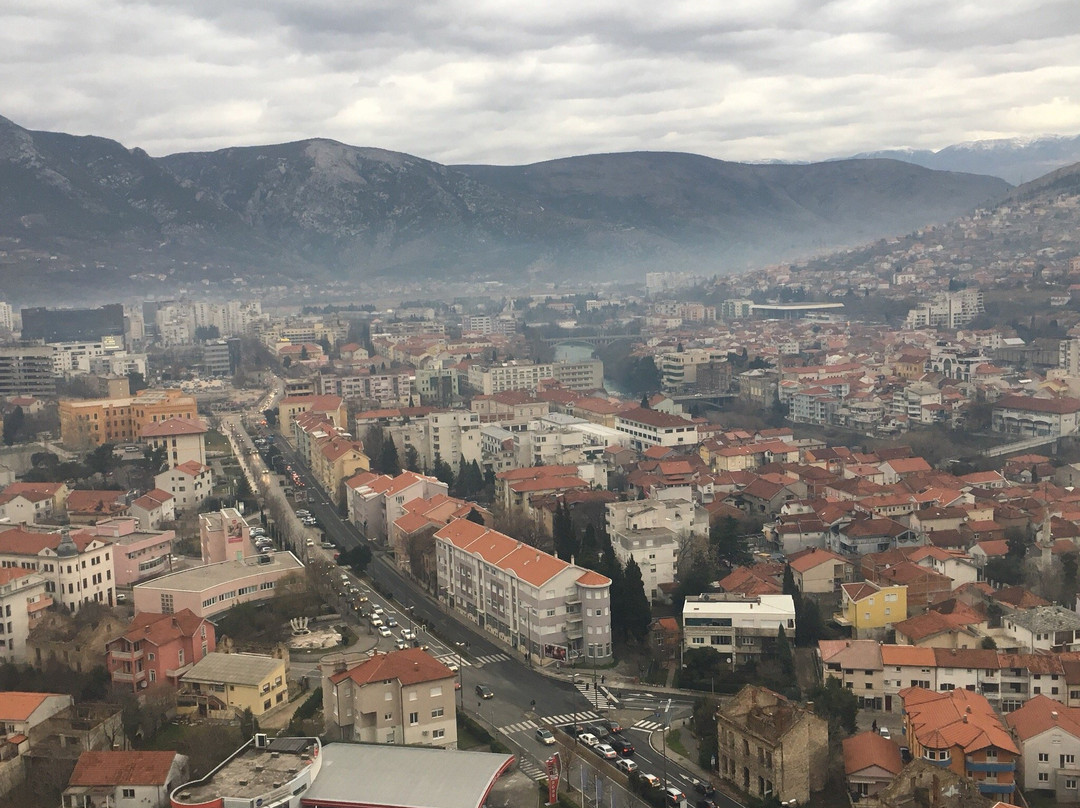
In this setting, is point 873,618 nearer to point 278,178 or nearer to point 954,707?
point 954,707

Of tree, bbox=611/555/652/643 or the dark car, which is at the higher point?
tree, bbox=611/555/652/643

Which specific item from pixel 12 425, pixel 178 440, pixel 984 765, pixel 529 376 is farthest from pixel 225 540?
pixel 529 376

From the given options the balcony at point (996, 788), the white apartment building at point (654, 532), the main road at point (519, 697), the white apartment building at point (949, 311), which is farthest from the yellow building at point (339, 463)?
the white apartment building at point (949, 311)

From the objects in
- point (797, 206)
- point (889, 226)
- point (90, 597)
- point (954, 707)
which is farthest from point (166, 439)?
point (797, 206)

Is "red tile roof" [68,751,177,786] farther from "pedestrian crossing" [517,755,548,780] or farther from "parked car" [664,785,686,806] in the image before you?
"parked car" [664,785,686,806]

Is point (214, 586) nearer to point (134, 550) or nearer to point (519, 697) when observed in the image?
point (134, 550)

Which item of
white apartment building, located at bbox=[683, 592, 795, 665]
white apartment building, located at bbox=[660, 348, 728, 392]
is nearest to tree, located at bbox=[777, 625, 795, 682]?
white apartment building, located at bbox=[683, 592, 795, 665]
